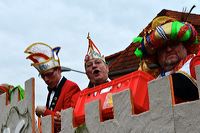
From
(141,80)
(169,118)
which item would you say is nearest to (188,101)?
(169,118)

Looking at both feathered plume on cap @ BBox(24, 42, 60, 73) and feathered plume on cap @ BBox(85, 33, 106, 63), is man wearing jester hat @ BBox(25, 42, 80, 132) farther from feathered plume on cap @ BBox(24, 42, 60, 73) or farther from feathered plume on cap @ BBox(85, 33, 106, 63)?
feathered plume on cap @ BBox(85, 33, 106, 63)

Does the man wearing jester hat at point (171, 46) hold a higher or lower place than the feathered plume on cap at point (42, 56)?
lower

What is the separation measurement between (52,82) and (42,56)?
20.4 inches

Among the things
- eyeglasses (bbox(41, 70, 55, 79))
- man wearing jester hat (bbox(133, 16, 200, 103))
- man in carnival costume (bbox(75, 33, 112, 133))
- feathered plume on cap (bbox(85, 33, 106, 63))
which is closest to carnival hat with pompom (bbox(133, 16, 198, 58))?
man wearing jester hat (bbox(133, 16, 200, 103))

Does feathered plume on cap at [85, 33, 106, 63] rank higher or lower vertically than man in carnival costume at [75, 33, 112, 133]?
higher

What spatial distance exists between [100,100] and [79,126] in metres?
0.46

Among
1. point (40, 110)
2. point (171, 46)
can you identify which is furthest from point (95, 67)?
point (171, 46)

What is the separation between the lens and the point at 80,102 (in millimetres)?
5742

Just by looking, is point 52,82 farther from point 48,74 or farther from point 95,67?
point 95,67

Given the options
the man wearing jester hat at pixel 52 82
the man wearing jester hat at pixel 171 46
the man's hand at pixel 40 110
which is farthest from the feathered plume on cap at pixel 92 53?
the man wearing jester hat at pixel 171 46

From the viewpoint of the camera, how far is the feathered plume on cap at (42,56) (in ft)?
22.5

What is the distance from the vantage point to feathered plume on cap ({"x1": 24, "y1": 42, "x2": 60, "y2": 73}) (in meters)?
6.87

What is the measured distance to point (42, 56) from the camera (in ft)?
23.3

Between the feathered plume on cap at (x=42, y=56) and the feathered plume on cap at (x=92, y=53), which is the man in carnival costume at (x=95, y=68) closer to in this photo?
the feathered plume on cap at (x=92, y=53)
